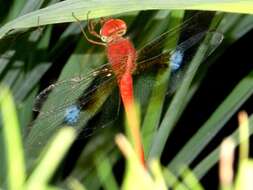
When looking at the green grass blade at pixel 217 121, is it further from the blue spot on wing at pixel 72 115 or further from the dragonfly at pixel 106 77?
the blue spot on wing at pixel 72 115

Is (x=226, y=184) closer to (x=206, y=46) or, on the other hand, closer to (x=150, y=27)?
(x=206, y=46)

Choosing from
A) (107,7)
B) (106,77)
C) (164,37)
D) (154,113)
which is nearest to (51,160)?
(107,7)

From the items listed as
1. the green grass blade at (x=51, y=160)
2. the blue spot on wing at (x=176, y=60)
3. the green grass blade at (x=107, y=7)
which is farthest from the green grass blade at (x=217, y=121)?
the green grass blade at (x=51, y=160)

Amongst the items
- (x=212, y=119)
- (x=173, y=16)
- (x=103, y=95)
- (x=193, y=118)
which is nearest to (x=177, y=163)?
(x=212, y=119)

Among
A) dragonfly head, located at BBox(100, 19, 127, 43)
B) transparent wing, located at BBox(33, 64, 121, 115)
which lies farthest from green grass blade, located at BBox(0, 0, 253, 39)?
dragonfly head, located at BBox(100, 19, 127, 43)

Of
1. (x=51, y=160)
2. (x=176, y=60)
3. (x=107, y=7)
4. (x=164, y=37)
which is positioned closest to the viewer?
(x=51, y=160)

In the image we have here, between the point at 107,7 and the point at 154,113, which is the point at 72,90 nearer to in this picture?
the point at 154,113

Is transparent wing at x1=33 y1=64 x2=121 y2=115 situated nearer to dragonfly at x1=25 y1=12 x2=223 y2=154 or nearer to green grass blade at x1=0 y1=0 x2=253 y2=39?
dragonfly at x1=25 y1=12 x2=223 y2=154
